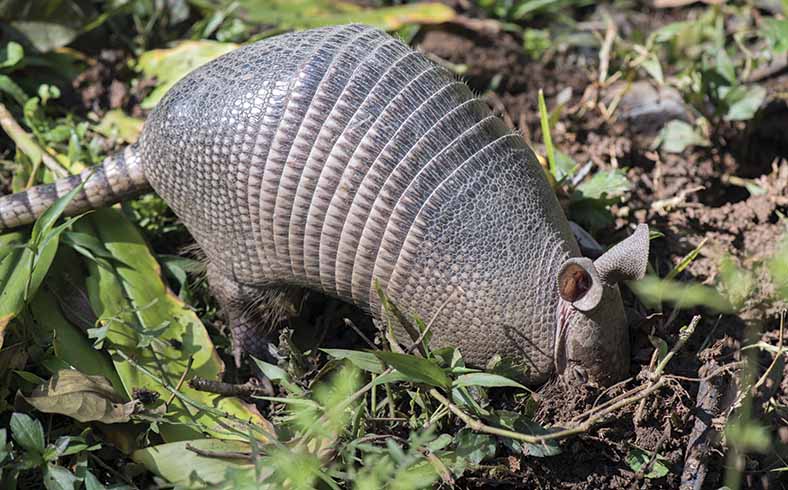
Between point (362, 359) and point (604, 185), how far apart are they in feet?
5.78

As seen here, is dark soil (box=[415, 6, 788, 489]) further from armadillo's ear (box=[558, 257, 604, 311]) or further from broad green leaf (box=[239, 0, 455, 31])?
armadillo's ear (box=[558, 257, 604, 311])

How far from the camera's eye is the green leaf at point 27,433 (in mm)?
3064

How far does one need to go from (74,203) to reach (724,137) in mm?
3694

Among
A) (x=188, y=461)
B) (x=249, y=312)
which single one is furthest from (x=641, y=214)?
(x=188, y=461)

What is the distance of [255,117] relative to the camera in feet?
11.3

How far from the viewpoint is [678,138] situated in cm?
503

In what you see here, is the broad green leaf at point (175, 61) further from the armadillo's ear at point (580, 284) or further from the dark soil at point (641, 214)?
the armadillo's ear at point (580, 284)

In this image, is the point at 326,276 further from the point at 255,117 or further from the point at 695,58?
the point at 695,58

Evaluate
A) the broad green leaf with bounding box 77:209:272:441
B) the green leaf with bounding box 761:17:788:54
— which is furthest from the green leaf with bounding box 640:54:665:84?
the broad green leaf with bounding box 77:209:272:441

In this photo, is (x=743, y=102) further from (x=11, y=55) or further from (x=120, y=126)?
(x=11, y=55)

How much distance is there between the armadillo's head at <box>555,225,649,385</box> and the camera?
3.15 metres

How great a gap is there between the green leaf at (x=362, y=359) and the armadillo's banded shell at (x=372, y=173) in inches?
12.5

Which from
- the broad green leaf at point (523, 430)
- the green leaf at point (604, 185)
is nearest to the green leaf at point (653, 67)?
the green leaf at point (604, 185)

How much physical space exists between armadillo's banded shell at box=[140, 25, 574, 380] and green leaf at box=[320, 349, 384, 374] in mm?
316
